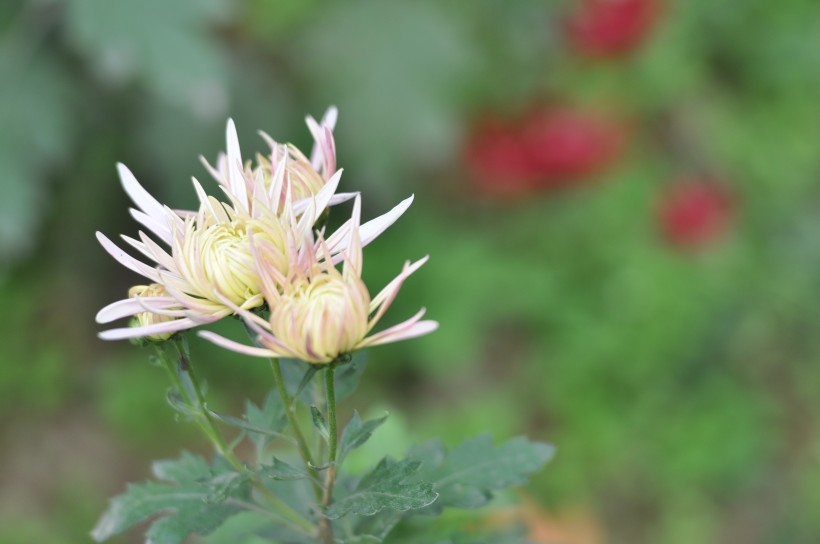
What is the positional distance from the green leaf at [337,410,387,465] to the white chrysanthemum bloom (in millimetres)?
98

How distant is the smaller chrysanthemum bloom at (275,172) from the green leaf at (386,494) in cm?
16

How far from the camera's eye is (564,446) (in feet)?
6.04

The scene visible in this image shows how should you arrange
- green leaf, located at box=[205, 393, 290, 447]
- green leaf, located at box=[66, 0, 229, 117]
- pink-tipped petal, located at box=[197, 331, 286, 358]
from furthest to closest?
green leaf, located at box=[66, 0, 229, 117] < green leaf, located at box=[205, 393, 290, 447] < pink-tipped petal, located at box=[197, 331, 286, 358]

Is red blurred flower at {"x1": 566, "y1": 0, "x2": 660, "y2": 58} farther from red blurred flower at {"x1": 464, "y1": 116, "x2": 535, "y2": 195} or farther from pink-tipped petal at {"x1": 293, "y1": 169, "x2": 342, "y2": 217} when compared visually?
pink-tipped petal at {"x1": 293, "y1": 169, "x2": 342, "y2": 217}

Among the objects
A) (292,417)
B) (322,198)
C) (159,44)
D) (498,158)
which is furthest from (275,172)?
(498,158)

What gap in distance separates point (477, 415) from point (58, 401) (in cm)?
92

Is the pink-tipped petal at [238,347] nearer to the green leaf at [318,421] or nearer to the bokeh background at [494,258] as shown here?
the green leaf at [318,421]

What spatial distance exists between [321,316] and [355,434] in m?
0.10

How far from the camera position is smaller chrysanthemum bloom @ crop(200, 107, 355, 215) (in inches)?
20.5

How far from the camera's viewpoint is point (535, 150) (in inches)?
79.4

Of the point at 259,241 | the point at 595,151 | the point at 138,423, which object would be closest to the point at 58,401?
the point at 138,423

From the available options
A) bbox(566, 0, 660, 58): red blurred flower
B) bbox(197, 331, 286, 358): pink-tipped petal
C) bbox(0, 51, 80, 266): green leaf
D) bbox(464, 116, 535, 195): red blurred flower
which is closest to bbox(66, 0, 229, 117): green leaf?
A: bbox(0, 51, 80, 266): green leaf

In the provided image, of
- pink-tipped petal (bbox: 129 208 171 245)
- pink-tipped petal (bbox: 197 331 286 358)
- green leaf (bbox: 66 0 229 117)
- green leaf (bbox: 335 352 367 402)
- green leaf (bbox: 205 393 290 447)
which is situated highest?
green leaf (bbox: 66 0 229 117)

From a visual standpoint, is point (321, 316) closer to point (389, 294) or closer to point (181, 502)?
point (389, 294)
